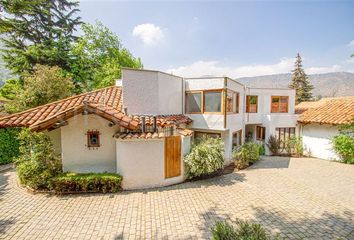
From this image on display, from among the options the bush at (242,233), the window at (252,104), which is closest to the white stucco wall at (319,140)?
the window at (252,104)

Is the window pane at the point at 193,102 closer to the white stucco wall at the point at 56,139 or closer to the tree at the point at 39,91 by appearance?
the white stucco wall at the point at 56,139

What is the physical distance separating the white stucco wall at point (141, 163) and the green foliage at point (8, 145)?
11.9m

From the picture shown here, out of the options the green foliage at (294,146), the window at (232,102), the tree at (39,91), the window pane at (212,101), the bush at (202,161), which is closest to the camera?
the bush at (202,161)

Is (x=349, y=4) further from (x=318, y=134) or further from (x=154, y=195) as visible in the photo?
(x=154, y=195)

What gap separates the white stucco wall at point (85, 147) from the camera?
10992 mm

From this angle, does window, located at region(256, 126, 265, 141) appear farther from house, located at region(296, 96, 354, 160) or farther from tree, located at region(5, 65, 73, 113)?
tree, located at region(5, 65, 73, 113)

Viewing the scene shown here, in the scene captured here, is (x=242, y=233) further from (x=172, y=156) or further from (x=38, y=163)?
(x=38, y=163)

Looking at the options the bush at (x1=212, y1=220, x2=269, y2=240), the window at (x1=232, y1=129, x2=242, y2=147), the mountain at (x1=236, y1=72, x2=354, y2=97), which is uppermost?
the mountain at (x1=236, y1=72, x2=354, y2=97)

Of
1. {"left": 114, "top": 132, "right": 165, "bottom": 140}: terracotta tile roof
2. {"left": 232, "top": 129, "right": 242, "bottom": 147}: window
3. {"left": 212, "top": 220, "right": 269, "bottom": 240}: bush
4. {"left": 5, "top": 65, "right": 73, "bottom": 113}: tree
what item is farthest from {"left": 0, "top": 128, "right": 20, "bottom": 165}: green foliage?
{"left": 232, "top": 129, "right": 242, "bottom": 147}: window

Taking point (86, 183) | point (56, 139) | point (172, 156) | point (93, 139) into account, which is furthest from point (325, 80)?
point (56, 139)

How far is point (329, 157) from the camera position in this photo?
17.9 meters

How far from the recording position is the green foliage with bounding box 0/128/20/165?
15.4m

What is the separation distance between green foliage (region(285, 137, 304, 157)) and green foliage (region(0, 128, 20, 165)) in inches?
1053

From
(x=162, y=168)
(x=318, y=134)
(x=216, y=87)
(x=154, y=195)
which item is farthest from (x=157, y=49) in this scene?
(x=318, y=134)
